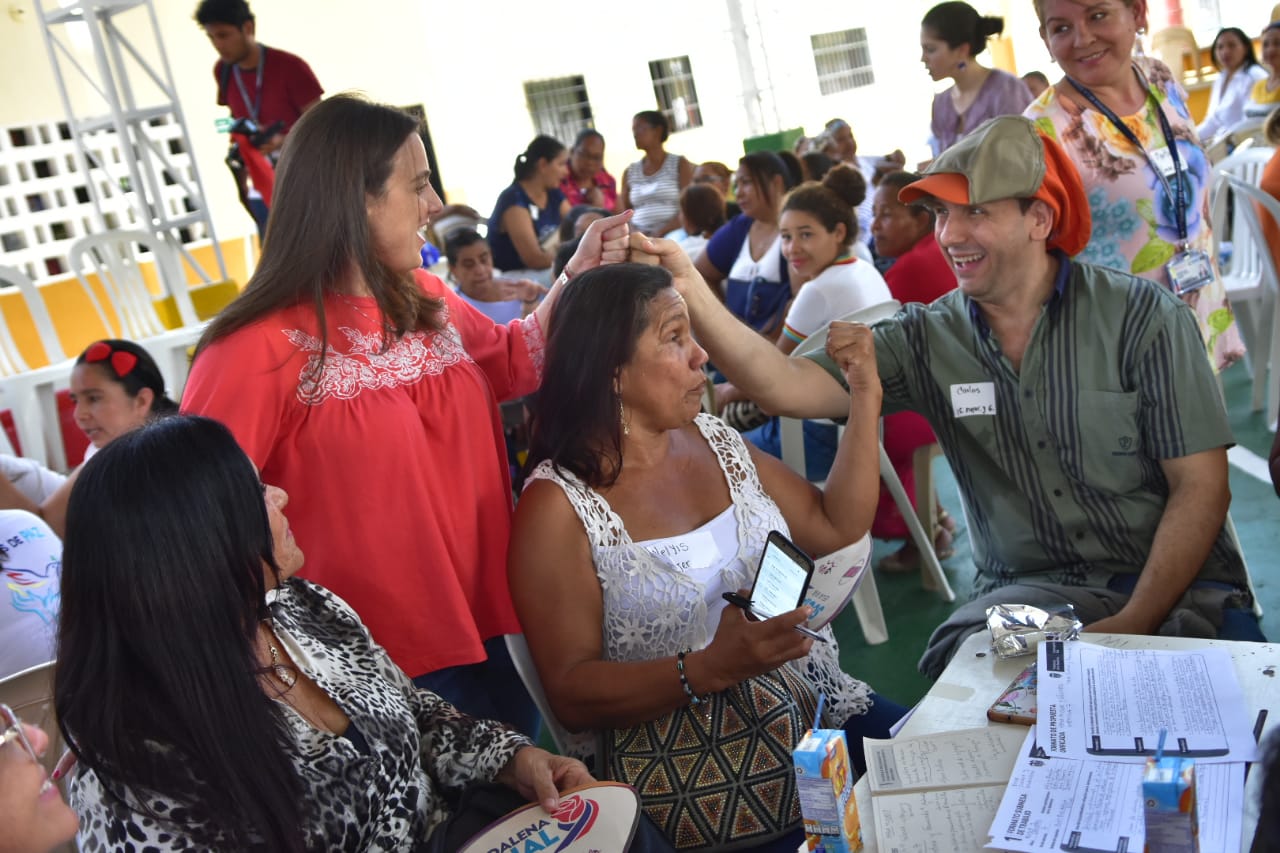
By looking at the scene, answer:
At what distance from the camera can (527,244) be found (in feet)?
21.4

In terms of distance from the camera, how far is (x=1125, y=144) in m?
2.89

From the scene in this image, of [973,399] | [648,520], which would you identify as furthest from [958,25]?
[648,520]

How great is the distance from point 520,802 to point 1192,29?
1891 cm

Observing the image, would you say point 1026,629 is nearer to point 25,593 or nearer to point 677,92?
point 25,593

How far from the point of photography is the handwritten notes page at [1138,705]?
1.41 meters

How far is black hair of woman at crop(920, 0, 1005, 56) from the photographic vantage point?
4.75 metres

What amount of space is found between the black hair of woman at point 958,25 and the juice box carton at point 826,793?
162 inches

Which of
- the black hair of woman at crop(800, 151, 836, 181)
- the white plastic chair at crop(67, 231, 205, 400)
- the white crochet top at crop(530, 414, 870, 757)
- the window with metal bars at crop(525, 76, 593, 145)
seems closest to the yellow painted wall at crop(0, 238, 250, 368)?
the white plastic chair at crop(67, 231, 205, 400)

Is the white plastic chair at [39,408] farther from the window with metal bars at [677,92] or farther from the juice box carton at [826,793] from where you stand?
the window with metal bars at [677,92]

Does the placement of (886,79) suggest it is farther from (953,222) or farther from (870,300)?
(953,222)

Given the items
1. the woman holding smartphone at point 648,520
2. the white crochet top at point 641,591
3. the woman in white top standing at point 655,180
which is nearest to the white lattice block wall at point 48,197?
the woman in white top standing at point 655,180

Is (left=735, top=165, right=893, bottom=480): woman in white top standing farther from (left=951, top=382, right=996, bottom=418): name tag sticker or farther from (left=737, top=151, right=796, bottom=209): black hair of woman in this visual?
(left=951, top=382, right=996, bottom=418): name tag sticker

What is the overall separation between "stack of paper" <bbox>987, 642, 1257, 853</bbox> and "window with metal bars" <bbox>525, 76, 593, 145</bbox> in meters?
15.6

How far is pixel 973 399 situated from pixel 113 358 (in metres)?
2.86
